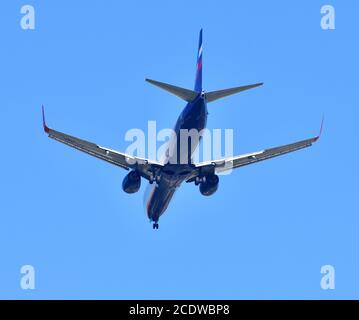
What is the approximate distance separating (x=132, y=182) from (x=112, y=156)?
2.57 metres

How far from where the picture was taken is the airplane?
174ft

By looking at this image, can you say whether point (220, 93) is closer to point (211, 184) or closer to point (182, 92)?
point (182, 92)

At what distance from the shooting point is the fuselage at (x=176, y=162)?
52.8m

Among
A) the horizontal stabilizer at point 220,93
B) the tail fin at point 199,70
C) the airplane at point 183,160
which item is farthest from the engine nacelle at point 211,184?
the horizontal stabilizer at point 220,93

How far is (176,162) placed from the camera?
2237 inches

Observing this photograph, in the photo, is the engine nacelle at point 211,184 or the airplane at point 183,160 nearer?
the airplane at point 183,160

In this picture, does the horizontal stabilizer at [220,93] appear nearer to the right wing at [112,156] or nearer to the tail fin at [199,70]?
the tail fin at [199,70]

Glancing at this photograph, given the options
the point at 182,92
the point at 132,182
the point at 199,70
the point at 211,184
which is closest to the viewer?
the point at 182,92

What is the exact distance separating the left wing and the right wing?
365cm

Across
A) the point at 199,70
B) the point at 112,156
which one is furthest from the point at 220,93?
the point at 112,156
